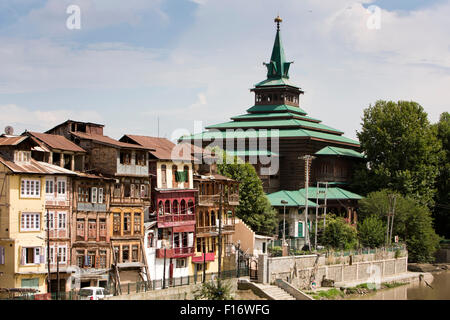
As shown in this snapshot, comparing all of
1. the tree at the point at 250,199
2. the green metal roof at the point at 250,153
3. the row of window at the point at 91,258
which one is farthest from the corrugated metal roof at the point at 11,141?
the green metal roof at the point at 250,153

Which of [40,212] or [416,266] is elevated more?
[40,212]

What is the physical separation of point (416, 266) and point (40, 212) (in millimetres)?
53365

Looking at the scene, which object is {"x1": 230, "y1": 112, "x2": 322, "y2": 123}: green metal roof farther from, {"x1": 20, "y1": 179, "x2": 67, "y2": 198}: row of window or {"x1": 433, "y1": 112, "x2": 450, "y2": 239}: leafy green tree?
{"x1": 20, "y1": 179, "x2": 67, "y2": 198}: row of window

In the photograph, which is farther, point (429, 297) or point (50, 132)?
point (429, 297)

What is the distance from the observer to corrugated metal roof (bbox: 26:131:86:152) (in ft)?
201

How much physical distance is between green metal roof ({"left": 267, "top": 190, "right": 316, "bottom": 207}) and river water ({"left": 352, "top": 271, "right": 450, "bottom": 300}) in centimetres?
1558

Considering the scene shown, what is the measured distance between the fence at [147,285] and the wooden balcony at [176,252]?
1950mm

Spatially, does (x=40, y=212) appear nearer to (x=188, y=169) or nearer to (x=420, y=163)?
(x=188, y=169)

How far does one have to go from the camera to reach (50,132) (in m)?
66.6

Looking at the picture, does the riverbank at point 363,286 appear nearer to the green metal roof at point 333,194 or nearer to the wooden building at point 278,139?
the green metal roof at point 333,194

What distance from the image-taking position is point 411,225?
334ft

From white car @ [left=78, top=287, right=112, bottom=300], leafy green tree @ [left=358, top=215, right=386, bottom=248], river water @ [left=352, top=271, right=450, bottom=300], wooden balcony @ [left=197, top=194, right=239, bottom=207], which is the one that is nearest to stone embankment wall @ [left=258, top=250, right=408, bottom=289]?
leafy green tree @ [left=358, top=215, right=386, bottom=248]
